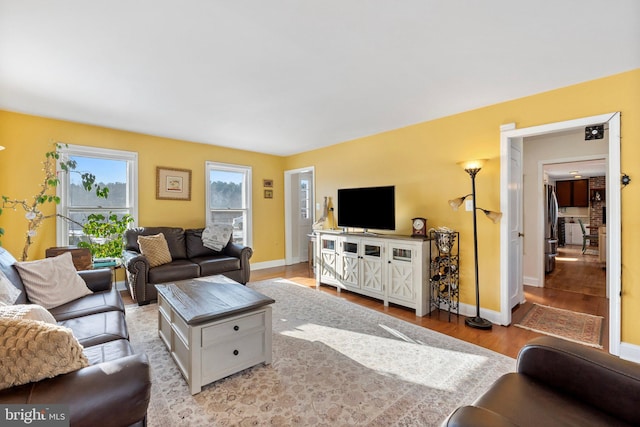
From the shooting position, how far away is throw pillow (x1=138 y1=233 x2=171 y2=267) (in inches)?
146

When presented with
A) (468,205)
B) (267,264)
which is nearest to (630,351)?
(468,205)

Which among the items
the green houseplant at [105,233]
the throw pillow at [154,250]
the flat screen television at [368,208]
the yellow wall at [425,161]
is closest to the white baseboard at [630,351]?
the yellow wall at [425,161]

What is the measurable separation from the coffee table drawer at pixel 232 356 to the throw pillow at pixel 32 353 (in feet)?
3.06

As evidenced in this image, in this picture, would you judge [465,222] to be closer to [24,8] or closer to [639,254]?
[639,254]

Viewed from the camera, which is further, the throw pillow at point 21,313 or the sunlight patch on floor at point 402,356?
the sunlight patch on floor at point 402,356

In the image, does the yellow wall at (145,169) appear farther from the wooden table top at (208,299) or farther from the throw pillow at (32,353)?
the throw pillow at (32,353)

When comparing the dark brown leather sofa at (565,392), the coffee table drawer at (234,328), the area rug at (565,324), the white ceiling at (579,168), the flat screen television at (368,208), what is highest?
the white ceiling at (579,168)

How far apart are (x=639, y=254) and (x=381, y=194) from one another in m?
2.48

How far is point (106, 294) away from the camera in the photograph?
2445 mm

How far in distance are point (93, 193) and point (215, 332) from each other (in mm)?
3487

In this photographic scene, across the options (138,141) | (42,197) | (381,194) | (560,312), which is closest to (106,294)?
(42,197)

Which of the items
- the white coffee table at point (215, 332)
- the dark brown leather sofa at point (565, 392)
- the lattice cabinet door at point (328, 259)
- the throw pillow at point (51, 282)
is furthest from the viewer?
the lattice cabinet door at point (328, 259)

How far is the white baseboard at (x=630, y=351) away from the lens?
226 centimetres

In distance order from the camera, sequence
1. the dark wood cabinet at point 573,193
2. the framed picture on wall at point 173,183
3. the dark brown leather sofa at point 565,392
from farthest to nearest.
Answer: the dark wood cabinet at point 573,193 < the framed picture on wall at point 173,183 < the dark brown leather sofa at point 565,392
